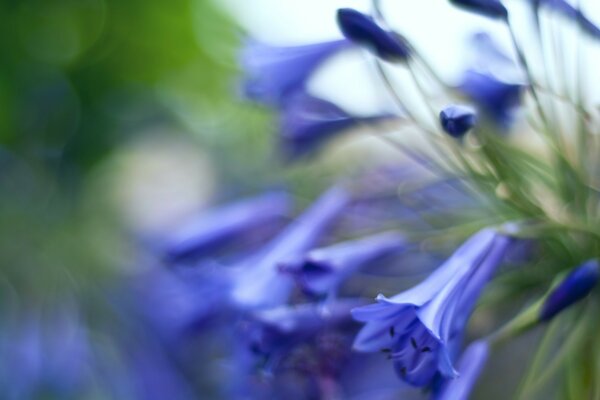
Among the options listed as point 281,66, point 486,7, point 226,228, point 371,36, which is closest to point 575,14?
point 486,7

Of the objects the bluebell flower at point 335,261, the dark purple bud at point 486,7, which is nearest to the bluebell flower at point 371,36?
the dark purple bud at point 486,7

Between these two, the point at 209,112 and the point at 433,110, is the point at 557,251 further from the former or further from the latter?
the point at 209,112

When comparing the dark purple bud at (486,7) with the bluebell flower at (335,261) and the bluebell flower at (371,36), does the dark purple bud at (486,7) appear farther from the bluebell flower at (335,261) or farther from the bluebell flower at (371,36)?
the bluebell flower at (335,261)

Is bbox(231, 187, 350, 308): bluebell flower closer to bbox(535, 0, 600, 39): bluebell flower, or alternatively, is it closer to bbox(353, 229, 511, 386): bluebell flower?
bbox(353, 229, 511, 386): bluebell flower

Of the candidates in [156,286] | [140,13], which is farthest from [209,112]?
[156,286]

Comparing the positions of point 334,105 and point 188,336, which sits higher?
point 334,105

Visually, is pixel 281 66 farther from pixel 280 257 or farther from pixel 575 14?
pixel 575 14
